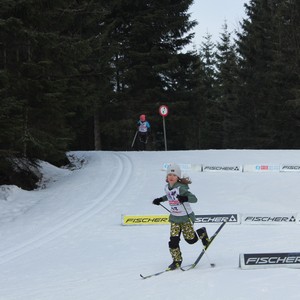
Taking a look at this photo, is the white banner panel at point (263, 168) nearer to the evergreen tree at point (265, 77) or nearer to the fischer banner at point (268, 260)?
the fischer banner at point (268, 260)

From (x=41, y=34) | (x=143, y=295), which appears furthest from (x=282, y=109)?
(x=143, y=295)

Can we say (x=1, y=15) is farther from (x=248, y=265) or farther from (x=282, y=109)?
(x=282, y=109)

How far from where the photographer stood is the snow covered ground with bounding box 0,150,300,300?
5.93 metres

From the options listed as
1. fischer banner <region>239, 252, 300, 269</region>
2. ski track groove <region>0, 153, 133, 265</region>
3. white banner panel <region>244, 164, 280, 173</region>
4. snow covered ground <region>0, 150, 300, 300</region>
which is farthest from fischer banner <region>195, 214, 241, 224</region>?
white banner panel <region>244, 164, 280, 173</region>

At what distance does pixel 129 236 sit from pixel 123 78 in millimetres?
23138

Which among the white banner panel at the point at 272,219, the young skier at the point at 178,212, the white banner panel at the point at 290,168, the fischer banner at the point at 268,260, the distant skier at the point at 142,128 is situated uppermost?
the distant skier at the point at 142,128

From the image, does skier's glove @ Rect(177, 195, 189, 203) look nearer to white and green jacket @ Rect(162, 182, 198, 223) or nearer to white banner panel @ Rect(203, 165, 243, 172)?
white and green jacket @ Rect(162, 182, 198, 223)

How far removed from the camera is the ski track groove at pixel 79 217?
30.0ft

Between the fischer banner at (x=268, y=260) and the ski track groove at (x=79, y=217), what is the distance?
A: 4.83m

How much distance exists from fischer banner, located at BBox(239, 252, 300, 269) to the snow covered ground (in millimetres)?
139

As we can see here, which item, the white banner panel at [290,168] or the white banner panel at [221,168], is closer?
the white banner panel at [290,168]

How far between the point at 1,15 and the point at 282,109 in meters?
27.8

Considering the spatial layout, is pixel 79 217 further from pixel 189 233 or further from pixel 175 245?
pixel 189 233

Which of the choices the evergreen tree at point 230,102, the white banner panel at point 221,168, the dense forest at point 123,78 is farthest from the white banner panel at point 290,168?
the evergreen tree at point 230,102
